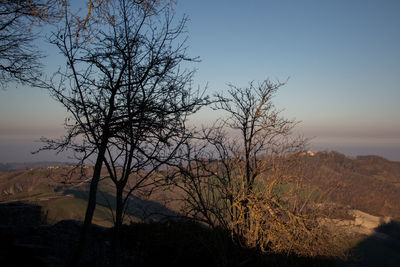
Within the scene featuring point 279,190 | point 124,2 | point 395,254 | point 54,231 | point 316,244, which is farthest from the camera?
point 395,254

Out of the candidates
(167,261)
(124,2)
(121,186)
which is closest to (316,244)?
(167,261)

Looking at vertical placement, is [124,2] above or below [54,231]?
above

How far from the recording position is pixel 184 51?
424 cm

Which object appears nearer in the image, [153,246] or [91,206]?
[91,206]

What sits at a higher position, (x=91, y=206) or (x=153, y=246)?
(x=91, y=206)

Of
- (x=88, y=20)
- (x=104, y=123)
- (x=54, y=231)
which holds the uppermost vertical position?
(x=88, y=20)

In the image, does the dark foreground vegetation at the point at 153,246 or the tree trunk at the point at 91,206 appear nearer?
the tree trunk at the point at 91,206

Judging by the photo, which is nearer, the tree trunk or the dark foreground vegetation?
the tree trunk

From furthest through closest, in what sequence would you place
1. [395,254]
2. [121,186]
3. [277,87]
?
[395,254] → [277,87] → [121,186]

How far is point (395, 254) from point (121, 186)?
35.5 meters

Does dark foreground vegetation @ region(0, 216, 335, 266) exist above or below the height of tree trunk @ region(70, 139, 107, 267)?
below

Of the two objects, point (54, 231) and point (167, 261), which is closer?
point (167, 261)

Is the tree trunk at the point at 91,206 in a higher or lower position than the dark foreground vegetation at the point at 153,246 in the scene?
higher

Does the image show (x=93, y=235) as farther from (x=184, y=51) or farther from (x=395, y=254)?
(x=395, y=254)
